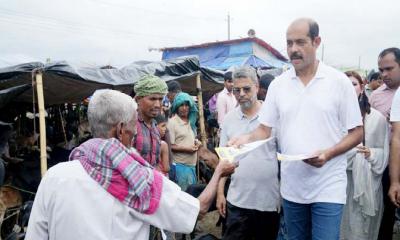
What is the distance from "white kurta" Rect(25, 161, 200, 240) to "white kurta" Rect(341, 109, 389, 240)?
2.33 m

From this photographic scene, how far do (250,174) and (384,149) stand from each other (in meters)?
1.31

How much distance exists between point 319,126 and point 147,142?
145 cm

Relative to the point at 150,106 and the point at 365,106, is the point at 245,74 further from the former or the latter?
the point at 365,106

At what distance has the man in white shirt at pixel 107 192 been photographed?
5.60 ft

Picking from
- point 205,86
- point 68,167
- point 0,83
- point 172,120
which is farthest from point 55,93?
point 68,167

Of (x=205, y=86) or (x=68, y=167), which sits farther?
(x=205, y=86)

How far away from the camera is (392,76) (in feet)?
12.6

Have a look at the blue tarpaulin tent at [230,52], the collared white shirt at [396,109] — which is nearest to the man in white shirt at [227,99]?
the collared white shirt at [396,109]

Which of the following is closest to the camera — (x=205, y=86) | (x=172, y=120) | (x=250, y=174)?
(x=250, y=174)

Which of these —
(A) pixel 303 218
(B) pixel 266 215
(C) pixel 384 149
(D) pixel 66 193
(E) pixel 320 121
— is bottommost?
(B) pixel 266 215

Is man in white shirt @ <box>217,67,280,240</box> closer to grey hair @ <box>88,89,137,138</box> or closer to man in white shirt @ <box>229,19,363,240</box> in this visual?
man in white shirt @ <box>229,19,363,240</box>

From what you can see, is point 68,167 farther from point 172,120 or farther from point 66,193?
point 172,120

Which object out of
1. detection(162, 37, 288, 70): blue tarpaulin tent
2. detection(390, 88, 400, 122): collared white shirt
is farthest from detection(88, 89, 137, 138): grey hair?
detection(162, 37, 288, 70): blue tarpaulin tent

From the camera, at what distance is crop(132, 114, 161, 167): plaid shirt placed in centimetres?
312
